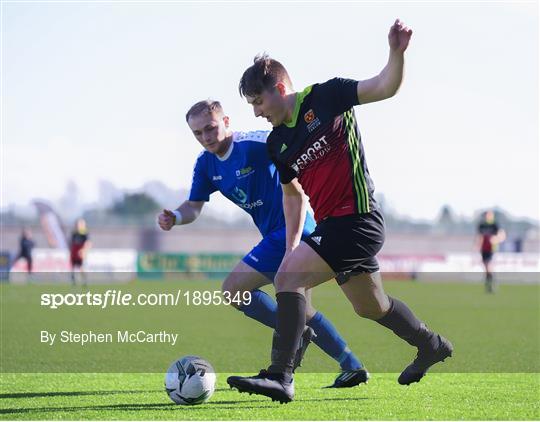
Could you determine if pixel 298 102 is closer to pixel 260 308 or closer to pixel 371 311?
pixel 371 311

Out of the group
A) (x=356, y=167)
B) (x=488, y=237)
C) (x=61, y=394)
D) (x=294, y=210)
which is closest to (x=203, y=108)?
(x=294, y=210)

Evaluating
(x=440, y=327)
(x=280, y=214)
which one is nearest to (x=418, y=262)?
(x=440, y=327)

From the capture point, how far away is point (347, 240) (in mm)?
5910

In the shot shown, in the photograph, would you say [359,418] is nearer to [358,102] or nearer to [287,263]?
[287,263]

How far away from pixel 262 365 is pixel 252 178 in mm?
2523

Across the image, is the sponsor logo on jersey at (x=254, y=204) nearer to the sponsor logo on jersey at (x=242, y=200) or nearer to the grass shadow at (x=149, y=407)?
the sponsor logo on jersey at (x=242, y=200)

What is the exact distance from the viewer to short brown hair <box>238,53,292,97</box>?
5.90 metres

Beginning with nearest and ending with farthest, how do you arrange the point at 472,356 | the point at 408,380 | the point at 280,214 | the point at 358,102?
the point at 358,102
the point at 408,380
the point at 280,214
the point at 472,356

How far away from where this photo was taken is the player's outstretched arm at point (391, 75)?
5.27m

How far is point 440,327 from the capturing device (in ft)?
46.6

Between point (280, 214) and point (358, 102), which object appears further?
point (280, 214)

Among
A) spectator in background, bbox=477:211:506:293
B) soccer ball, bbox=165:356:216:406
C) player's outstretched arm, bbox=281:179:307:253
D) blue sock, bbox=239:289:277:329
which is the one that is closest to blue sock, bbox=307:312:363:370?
blue sock, bbox=239:289:277:329

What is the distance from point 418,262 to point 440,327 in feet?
84.7

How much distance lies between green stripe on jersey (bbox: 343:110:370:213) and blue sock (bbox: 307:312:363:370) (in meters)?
1.59
